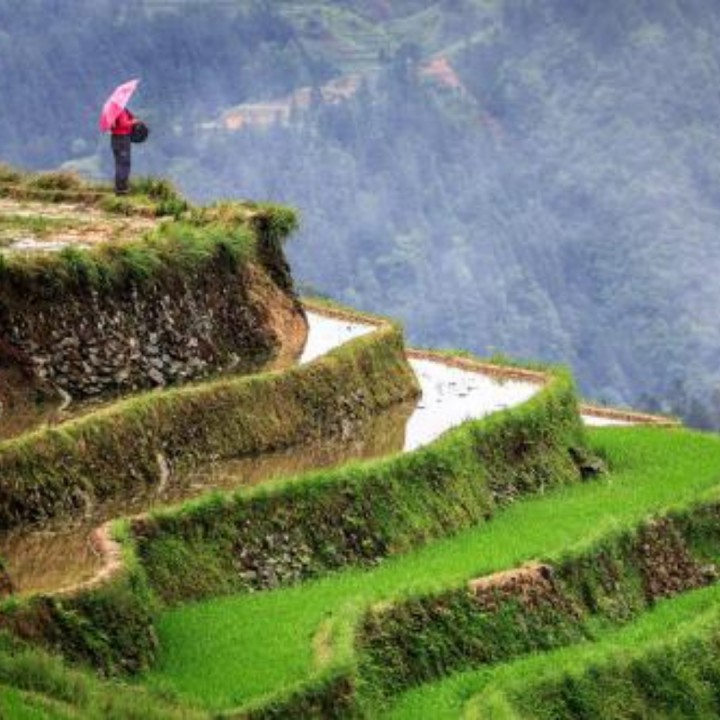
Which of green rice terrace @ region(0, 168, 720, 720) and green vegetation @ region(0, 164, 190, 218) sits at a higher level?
green vegetation @ region(0, 164, 190, 218)

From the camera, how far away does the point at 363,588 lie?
17.3m

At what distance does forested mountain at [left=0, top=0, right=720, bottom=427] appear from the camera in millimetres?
114812

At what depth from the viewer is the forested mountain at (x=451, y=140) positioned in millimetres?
114812

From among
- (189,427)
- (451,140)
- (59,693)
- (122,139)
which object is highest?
(122,139)

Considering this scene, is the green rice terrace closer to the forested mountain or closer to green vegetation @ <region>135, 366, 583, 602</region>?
green vegetation @ <region>135, 366, 583, 602</region>

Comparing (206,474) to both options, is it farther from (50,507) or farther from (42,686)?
(42,686)

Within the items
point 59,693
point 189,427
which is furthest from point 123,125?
point 59,693

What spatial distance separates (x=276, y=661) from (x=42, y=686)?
2.21 meters

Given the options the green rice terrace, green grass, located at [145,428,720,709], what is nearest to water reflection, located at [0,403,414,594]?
the green rice terrace

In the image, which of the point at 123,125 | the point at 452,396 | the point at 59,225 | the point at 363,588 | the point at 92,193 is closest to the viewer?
the point at 363,588

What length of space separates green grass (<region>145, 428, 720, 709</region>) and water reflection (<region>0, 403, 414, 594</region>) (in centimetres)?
70

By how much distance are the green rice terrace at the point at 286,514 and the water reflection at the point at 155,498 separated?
0.03 metres

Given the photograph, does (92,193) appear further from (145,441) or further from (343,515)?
(343,515)

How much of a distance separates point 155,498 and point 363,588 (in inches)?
61.5
